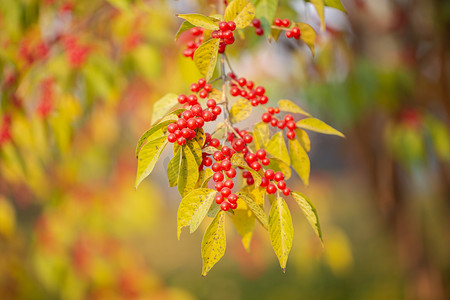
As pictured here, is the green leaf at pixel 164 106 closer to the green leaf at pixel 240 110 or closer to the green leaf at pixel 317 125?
the green leaf at pixel 240 110

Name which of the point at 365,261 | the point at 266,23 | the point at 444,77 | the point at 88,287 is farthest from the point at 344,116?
the point at 365,261

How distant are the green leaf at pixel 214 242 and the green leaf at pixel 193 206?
2 centimetres

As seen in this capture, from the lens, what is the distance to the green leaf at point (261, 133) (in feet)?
2.26

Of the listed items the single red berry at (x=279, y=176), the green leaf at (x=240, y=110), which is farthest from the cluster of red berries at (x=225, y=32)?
the single red berry at (x=279, y=176)

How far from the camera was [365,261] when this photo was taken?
216 inches

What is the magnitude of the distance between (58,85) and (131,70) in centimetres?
37

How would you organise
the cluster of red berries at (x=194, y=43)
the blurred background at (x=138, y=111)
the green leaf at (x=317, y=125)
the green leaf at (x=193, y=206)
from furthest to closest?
the blurred background at (x=138, y=111) → the cluster of red berries at (x=194, y=43) → the green leaf at (x=317, y=125) → the green leaf at (x=193, y=206)

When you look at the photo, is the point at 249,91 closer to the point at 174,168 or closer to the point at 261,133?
the point at 261,133

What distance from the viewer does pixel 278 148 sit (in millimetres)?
683

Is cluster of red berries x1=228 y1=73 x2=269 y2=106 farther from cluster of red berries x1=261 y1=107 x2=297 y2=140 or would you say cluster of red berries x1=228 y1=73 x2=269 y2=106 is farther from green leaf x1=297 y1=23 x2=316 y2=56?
green leaf x1=297 y1=23 x2=316 y2=56

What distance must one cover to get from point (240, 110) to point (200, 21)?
0.61 feet

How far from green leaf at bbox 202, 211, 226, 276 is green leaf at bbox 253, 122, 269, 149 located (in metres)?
0.19

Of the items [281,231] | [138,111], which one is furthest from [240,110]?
[138,111]

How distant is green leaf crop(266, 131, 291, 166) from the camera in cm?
67
